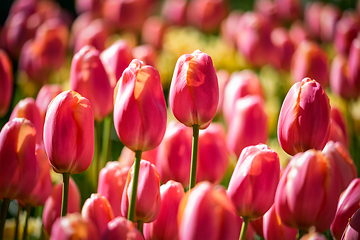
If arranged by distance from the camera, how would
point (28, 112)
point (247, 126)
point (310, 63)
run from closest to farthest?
point (28, 112)
point (247, 126)
point (310, 63)

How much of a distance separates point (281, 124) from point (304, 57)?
0.55m

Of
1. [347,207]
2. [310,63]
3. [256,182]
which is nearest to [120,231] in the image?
[256,182]

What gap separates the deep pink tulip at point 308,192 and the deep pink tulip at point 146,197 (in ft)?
0.40

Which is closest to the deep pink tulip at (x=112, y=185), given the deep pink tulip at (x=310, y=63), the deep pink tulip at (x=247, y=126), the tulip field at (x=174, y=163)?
the tulip field at (x=174, y=163)

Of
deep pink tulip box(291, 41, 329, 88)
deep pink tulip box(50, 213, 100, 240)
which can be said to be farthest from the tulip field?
deep pink tulip box(291, 41, 329, 88)

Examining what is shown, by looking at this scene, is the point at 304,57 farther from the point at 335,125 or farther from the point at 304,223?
the point at 304,223

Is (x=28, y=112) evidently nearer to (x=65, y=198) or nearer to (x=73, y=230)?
(x=65, y=198)

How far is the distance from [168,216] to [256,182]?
10 cm

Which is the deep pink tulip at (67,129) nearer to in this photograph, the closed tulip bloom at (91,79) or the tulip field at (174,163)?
the tulip field at (174,163)

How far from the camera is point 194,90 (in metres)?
0.41

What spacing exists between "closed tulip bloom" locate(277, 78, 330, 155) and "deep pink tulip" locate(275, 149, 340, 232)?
0.05m

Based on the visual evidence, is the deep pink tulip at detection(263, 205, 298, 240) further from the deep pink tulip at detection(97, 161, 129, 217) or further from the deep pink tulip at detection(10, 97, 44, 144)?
the deep pink tulip at detection(10, 97, 44, 144)

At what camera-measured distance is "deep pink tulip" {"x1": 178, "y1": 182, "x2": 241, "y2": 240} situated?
0.99 ft

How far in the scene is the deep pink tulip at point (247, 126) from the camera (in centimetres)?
62
